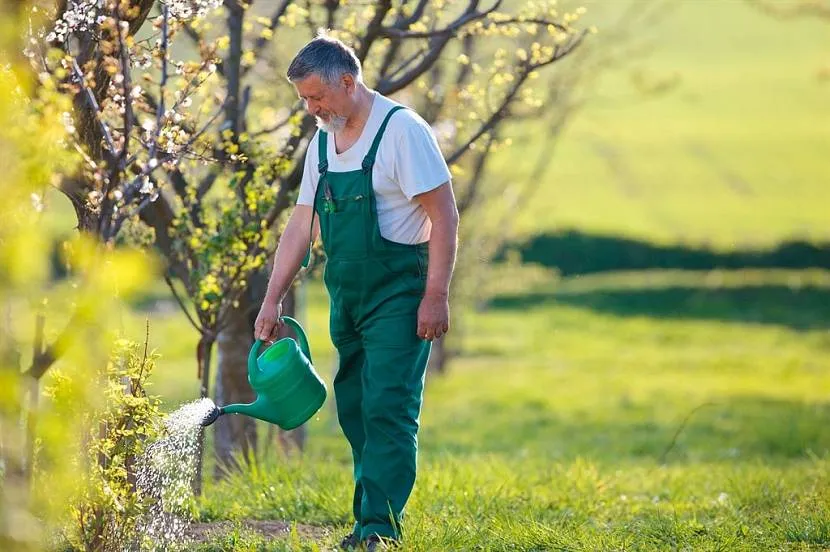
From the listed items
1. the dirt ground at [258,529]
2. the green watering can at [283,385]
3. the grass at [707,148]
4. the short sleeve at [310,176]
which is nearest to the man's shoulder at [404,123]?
the short sleeve at [310,176]

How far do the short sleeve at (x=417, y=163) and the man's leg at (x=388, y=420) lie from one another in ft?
1.62

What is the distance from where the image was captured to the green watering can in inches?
194

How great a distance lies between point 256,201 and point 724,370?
16.5 meters

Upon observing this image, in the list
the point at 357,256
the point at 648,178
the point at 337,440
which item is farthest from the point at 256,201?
the point at 648,178

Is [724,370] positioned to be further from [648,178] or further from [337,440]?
[648,178]

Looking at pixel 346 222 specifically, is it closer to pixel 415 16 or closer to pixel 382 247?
pixel 382 247

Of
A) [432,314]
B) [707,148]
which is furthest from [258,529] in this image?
[707,148]

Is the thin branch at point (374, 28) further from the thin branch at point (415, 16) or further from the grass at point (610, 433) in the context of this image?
the grass at point (610, 433)

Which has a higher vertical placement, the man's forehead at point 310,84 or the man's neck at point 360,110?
the man's forehead at point 310,84

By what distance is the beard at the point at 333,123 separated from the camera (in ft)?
16.1

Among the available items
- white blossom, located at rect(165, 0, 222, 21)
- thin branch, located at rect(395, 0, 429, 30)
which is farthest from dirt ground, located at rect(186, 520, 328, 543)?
thin branch, located at rect(395, 0, 429, 30)

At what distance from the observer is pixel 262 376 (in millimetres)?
4934

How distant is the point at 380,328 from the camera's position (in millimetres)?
4953

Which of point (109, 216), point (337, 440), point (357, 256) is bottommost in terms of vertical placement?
point (337, 440)
